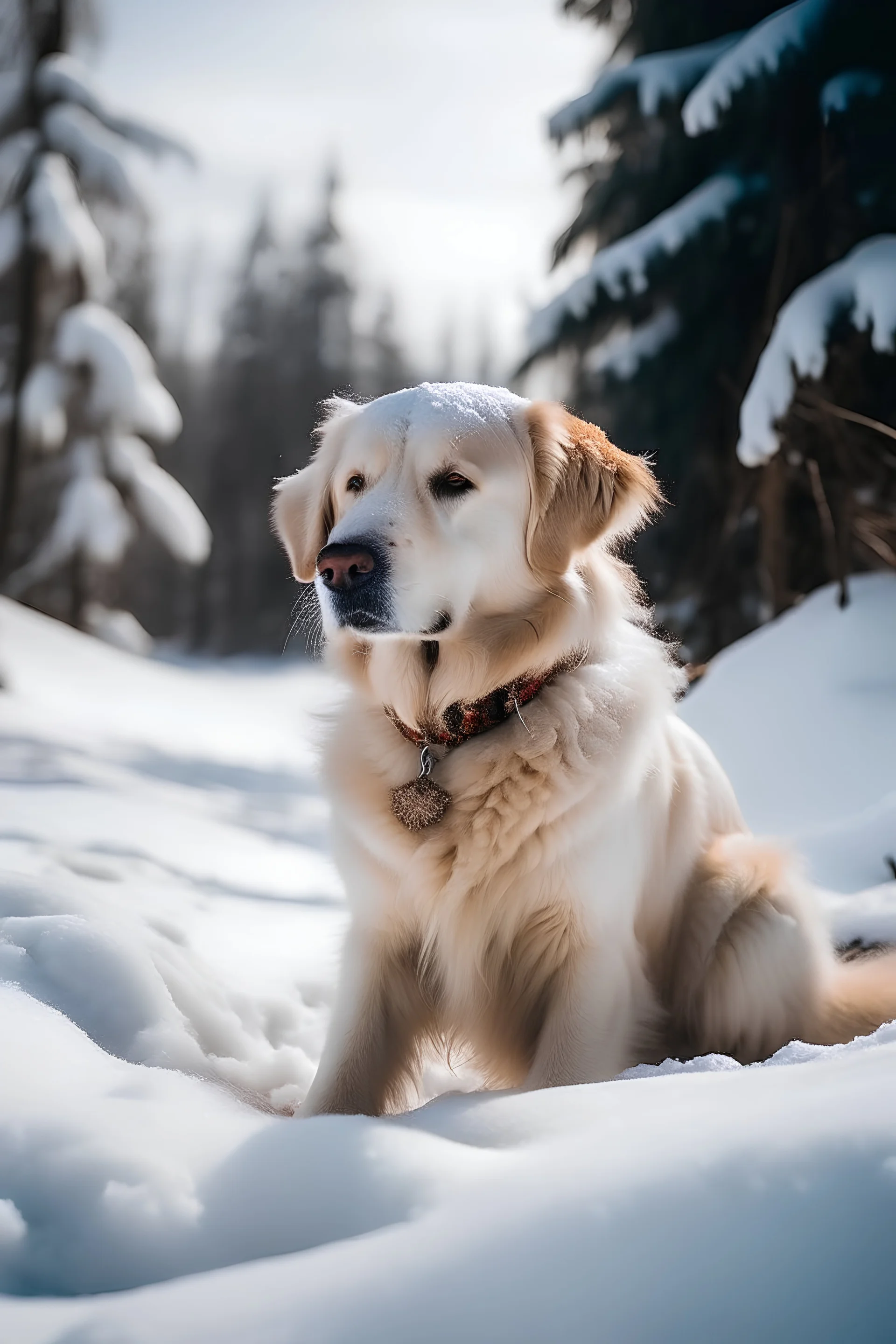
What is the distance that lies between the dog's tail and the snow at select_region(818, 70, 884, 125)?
4.87m

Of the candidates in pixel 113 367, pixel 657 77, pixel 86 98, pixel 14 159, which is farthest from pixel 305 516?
pixel 86 98

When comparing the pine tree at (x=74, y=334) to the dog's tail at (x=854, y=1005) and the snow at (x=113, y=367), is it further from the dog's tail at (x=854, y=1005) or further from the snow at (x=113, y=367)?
the dog's tail at (x=854, y=1005)

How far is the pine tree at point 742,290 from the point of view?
530 cm

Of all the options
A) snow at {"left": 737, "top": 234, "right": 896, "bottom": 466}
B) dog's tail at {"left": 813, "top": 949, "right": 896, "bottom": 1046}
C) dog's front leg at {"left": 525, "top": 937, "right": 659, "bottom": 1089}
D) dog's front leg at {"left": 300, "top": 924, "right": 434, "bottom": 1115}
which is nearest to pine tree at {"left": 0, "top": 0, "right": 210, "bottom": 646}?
snow at {"left": 737, "top": 234, "right": 896, "bottom": 466}

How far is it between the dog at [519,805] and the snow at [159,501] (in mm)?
10758

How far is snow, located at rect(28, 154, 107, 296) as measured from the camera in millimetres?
10859

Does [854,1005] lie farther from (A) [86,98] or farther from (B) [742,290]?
(A) [86,98]

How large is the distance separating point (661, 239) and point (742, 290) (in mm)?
861

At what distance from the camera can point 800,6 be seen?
529 cm

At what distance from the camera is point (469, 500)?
215 centimetres

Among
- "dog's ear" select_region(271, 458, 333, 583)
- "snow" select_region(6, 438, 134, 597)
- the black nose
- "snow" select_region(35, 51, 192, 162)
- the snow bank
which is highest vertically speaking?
"snow" select_region(35, 51, 192, 162)

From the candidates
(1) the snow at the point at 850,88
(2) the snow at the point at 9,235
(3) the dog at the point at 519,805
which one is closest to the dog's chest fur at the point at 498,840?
(3) the dog at the point at 519,805

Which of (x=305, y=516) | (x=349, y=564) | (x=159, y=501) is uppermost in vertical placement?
(x=349, y=564)

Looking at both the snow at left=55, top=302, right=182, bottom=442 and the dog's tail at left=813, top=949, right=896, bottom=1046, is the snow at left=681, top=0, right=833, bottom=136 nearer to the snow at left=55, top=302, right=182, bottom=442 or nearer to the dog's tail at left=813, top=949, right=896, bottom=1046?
the dog's tail at left=813, top=949, right=896, bottom=1046
